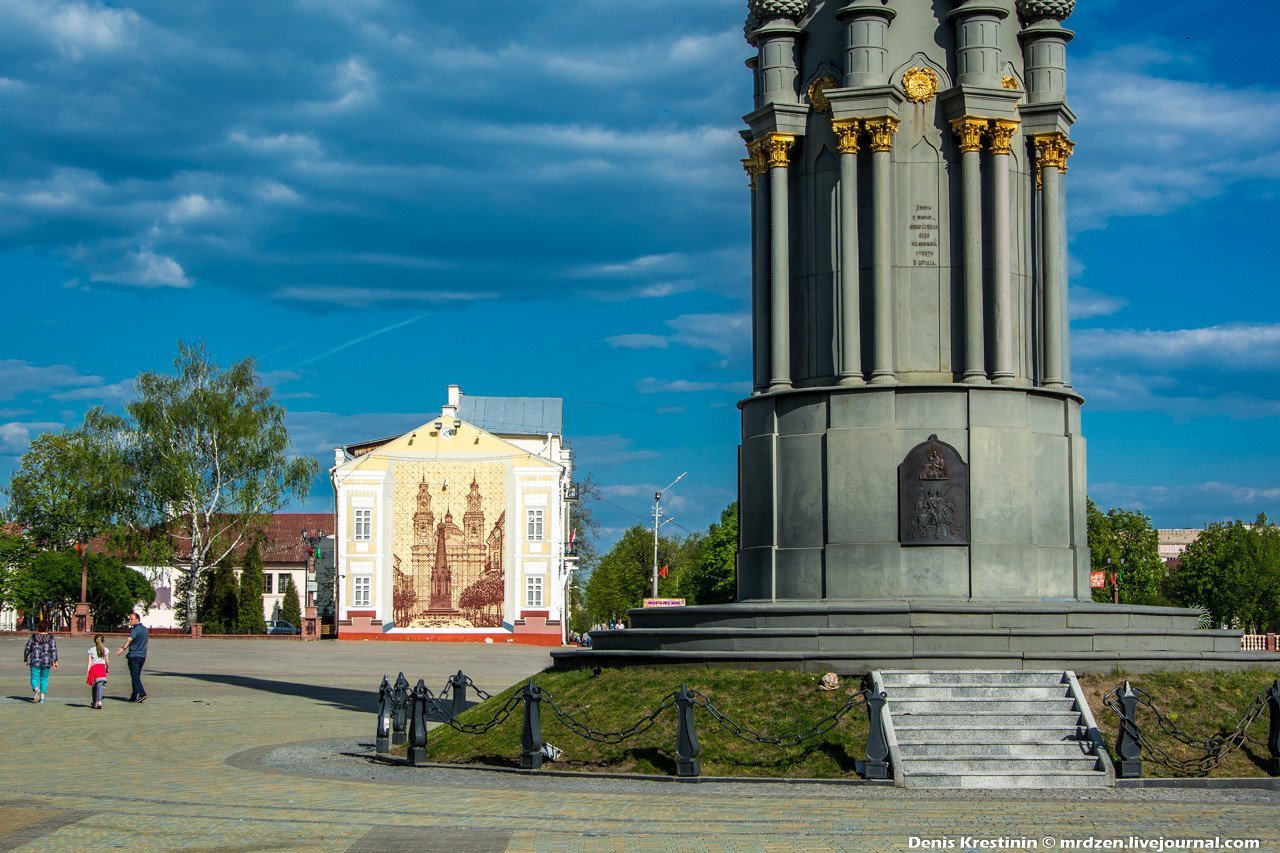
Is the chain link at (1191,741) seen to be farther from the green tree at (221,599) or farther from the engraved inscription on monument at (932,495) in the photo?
A: the green tree at (221,599)

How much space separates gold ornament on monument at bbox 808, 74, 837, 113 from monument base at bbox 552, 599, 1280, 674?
752 cm

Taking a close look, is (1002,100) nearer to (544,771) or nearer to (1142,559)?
(544,771)

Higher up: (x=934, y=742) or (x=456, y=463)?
(x=456, y=463)

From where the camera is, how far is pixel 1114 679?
17688mm

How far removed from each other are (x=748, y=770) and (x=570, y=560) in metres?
67.3

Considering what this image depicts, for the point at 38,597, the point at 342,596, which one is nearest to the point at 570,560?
the point at 342,596

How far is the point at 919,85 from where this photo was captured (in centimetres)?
2169

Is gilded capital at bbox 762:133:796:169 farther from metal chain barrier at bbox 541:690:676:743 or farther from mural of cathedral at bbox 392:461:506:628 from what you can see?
mural of cathedral at bbox 392:461:506:628

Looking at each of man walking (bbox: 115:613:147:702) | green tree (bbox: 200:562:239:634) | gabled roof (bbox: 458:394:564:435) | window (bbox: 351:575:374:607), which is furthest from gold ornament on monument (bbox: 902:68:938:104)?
gabled roof (bbox: 458:394:564:435)

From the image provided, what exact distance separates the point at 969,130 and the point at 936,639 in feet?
25.6

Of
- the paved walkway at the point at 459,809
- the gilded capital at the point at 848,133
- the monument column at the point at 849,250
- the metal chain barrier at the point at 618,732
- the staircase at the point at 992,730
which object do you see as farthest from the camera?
the gilded capital at the point at 848,133

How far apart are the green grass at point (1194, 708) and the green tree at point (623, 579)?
83.4 metres

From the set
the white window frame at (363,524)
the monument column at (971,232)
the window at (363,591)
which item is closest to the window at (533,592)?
the window at (363,591)

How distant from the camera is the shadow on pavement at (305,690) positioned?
30.6 m
